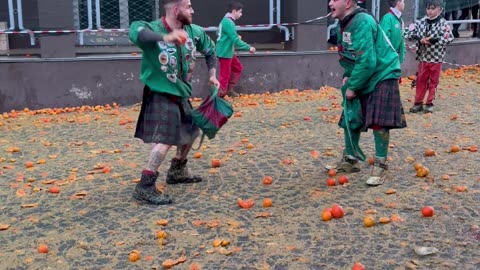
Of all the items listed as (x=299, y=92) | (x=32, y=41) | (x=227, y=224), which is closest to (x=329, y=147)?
(x=227, y=224)

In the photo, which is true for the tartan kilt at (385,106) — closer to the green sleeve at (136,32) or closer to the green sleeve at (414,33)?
the green sleeve at (136,32)

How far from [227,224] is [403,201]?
150cm

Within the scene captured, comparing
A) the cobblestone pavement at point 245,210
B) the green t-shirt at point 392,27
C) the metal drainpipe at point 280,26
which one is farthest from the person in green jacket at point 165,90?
the metal drainpipe at point 280,26

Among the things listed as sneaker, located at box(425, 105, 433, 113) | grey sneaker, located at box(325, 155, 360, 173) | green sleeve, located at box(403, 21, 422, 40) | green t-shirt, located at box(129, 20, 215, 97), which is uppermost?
green sleeve, located at box(403, 21, 422, 40)

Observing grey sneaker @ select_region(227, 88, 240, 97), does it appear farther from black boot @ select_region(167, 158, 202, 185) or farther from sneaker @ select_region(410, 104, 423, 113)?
black boot @ select_region(167, 158, 202, 185)

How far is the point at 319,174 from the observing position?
5992 millimetres

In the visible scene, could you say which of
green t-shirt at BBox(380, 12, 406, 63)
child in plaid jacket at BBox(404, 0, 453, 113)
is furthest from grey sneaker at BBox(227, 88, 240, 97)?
green t-shirt at BBox(380, 12, 406, 63)

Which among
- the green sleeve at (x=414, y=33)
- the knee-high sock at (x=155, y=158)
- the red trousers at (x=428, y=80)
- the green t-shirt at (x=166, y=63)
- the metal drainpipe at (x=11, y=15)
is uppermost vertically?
the metal drainpipe at (x=11, y=15)

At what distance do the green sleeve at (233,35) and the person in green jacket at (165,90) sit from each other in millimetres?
5048

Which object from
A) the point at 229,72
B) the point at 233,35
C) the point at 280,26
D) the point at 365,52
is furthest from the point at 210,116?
the point at 280,26

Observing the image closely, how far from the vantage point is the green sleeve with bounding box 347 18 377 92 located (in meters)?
5.18

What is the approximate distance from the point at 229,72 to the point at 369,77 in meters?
5.74

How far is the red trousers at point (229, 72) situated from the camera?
35.4ft

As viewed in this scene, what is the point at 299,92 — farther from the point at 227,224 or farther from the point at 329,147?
the point at 227,224
